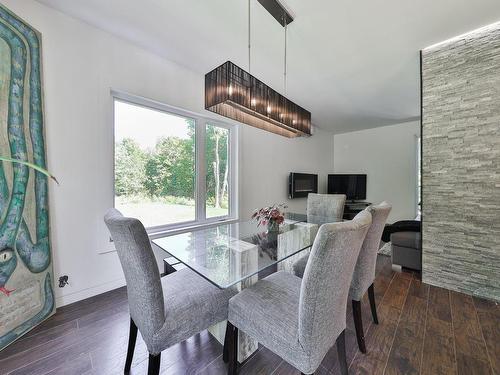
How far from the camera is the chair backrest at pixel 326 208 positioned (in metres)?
2.76

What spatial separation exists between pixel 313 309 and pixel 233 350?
0.65m

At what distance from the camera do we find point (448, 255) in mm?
2326

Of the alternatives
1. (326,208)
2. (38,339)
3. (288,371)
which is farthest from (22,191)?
(326,208)

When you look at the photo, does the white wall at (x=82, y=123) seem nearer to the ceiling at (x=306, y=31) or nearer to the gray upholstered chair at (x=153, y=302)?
the ceiling at (x=306, y=31)

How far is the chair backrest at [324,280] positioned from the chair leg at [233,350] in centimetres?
48

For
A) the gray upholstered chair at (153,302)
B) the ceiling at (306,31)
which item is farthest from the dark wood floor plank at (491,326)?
the ceiling at (306,31)

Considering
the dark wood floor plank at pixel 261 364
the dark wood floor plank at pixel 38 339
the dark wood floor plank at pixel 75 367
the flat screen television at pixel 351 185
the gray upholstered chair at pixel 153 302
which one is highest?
the flat screen television at pixel 351 185

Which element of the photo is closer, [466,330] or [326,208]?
[466,330]

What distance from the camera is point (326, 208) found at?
9.46ft

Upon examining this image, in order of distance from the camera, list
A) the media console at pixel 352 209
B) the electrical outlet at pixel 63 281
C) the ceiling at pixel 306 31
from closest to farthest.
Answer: the ceiling at pixel 306 31
the electrical outlet at pixel 63 281
the media console at pixel 352 209

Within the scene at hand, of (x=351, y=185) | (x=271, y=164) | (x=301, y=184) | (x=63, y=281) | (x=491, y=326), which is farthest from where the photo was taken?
(x=351, y=185)

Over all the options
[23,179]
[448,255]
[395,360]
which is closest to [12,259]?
[23,179]

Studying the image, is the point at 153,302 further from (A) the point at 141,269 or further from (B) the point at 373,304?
(B) the point at 373,304

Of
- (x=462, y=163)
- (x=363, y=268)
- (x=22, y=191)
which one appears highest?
(x=462, y=163)
